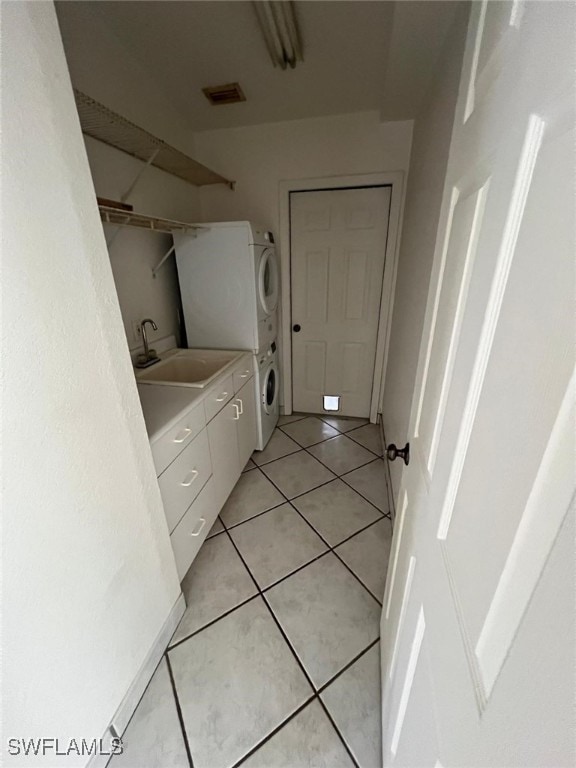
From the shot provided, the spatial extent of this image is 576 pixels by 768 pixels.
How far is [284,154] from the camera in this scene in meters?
2.50

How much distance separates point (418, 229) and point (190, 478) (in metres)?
2.00

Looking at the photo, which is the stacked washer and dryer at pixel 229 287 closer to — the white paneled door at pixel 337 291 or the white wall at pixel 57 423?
the white paneled door at pixel 337 291

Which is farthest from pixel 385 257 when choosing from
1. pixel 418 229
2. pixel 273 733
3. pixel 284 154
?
pixel 273 733

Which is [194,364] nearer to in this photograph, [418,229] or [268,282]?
[268,282]

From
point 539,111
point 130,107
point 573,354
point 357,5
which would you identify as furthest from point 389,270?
point 573,354

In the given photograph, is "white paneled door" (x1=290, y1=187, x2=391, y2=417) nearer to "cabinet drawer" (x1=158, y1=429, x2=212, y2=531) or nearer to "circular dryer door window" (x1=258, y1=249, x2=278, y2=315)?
"circular dryer door window" (x1=258, y1=249, x2=278, y2=315)

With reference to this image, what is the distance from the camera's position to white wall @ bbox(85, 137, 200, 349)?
1745 millimetres

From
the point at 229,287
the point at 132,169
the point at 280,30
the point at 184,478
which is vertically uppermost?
the point at 280,30

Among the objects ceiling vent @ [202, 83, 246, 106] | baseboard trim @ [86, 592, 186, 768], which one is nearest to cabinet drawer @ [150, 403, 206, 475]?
baseboard trim @ [86, 592, 186, 768]

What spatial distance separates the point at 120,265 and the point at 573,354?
2.22m

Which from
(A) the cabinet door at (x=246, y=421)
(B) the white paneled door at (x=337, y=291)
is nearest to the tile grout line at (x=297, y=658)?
(A) the cabinet door at (x=246, y=421)

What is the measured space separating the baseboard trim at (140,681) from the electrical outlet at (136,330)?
158 cm

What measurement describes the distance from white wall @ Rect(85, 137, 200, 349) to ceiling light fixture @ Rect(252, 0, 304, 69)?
102 cm

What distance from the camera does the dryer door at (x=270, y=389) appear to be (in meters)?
2.61
